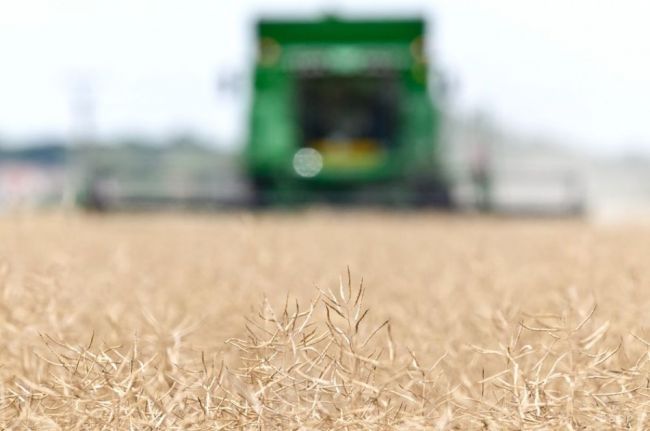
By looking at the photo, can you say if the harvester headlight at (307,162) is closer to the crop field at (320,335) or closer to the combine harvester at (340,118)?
the combine harvester at (340,118)

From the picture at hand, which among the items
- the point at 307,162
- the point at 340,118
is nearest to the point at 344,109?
the point at 340,118

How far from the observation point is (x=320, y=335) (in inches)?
81.3

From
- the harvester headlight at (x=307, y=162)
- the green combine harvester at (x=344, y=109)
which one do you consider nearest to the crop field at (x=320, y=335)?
the harvester headlight at (x=307, y=162)

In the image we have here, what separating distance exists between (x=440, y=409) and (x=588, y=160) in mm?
116494

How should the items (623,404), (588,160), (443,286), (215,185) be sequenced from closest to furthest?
(623,404) → (443,286) → (215,185) → (588,160)

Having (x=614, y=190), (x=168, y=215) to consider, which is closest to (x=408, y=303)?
(x=168, y=215)

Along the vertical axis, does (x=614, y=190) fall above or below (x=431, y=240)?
below

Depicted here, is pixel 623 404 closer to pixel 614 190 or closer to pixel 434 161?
pixel 434 161

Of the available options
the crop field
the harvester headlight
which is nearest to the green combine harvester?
the harvester headlight

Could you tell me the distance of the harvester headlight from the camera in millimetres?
14617

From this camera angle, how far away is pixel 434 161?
50.1 ft

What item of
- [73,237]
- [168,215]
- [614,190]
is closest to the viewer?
[73,237]

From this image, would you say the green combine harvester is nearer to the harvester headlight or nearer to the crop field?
the harvester headlight

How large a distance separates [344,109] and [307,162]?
0.96 meters
